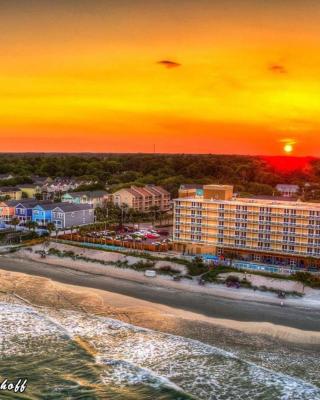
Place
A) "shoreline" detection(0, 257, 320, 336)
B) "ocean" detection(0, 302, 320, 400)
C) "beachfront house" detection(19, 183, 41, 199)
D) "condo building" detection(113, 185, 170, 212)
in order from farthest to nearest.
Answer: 1. "beachfront house" detection(19, 183, 41, 199)
2. "condo building" detection(113, 185, 170, 212)
3. "shoreline" detection(0, 257, 320, 336)
4. "ocean" detection(0, 302, 320, 400)

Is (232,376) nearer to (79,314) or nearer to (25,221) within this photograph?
(79,314)

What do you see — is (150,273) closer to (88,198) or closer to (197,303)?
(197,303)

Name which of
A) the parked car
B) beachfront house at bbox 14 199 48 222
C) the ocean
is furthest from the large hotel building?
beachfront house at bbox 14 199 48 222

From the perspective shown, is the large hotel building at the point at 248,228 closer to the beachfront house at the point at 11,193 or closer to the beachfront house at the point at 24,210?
the beachfront house at the point at 24,210

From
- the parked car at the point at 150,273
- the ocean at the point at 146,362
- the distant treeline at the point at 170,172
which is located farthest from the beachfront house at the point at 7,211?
the ocean at the point at 146,362

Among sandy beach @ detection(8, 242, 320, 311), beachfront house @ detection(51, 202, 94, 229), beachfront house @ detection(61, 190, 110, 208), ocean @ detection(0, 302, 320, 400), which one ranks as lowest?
ocean @ detection(0, 302, 320, 400)

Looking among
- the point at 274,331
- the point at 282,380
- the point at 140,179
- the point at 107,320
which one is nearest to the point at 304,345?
the point at 274,331

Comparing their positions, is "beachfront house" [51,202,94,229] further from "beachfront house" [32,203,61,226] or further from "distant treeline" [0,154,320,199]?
"distant treeline" [0,154,320,199]
